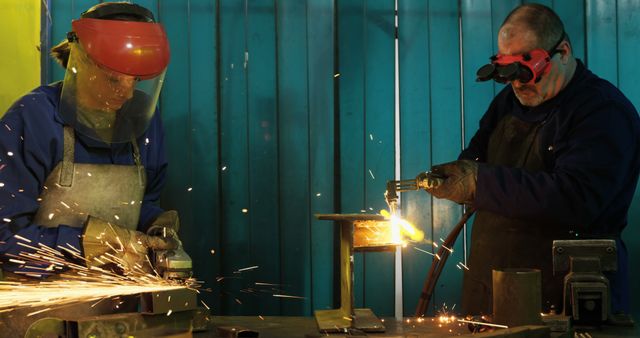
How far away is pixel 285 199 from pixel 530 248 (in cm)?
131

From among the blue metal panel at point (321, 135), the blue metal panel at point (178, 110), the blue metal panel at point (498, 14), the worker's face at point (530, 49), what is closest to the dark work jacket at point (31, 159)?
the blue metal panel at point (178, 110)

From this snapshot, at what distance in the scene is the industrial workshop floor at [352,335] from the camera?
8.55ft

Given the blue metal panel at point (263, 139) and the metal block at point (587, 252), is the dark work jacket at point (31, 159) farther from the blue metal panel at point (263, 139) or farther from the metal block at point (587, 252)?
the metal block at point (587, 252)

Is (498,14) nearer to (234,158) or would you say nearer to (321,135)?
(321,135)

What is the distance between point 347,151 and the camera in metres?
4.04

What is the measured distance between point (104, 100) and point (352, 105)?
1.31m

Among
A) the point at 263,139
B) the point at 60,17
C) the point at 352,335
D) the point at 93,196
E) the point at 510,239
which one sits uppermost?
the point at 60,17

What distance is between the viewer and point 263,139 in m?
4.02

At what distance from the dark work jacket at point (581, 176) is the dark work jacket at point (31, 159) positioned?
5.45ft

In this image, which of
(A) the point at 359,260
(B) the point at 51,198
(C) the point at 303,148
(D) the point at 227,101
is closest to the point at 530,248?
(A) the point at 359,260

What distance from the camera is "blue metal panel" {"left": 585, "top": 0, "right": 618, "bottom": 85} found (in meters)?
4.06

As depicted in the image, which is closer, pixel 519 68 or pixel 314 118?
pixel 519 68

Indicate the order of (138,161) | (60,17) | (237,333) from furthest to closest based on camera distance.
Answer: (60,17) → (138,161) → (237,333)

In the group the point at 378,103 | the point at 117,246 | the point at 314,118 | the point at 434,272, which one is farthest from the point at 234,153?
the point at 434,272
